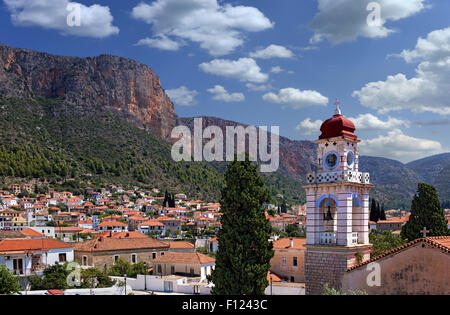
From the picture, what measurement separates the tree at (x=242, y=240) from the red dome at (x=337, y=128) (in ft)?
12.0

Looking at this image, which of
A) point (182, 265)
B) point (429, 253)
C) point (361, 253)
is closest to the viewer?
point (429, 253)

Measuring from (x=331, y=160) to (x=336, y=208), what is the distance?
7.20ft

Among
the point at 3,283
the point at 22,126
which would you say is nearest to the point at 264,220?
→ the point at 3,283

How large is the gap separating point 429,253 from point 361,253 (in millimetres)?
3398

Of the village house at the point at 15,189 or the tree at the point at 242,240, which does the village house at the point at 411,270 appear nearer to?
the tree at the point at 242,240

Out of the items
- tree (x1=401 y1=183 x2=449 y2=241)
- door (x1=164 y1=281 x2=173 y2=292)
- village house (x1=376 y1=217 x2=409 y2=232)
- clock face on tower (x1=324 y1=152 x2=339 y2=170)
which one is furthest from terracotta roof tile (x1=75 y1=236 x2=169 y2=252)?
village house (x1=376 y1=217 x2=409 y2=232)

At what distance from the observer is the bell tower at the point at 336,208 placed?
1748cm

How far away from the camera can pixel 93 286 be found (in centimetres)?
3403

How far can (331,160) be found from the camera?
1828 centimetres

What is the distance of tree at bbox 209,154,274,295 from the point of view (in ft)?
59.7

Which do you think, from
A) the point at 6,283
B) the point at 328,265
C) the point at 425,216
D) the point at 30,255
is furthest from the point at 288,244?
the point at 6,283

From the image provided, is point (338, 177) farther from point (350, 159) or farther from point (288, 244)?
point (288, 244)

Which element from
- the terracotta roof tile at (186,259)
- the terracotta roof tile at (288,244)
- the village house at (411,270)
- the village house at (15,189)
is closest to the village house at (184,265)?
the terracotta roof tile at (186,259)

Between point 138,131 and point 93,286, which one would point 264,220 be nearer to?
point 93,286
